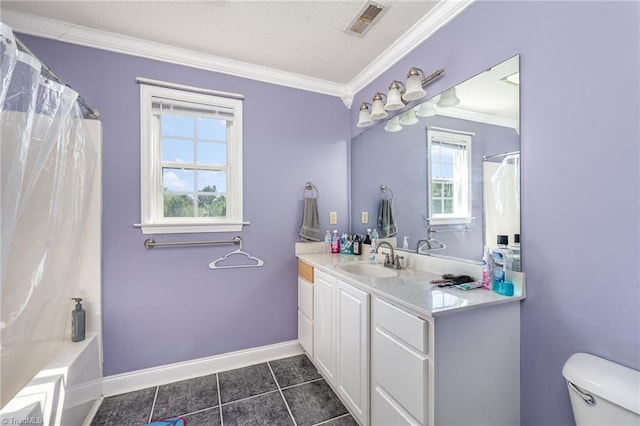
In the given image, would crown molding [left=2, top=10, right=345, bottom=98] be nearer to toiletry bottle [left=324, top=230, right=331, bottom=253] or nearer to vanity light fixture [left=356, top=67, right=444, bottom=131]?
vanity light fixture [left=356, top=67, right=444, bottom=131]

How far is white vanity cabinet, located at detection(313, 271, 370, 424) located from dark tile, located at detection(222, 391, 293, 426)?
0.35 meters

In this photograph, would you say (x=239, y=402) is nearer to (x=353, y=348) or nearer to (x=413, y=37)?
(x=353, y=348)

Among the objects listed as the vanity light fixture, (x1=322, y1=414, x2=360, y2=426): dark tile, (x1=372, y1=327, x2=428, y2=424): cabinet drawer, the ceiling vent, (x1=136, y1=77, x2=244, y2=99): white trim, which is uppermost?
the ceiling vent

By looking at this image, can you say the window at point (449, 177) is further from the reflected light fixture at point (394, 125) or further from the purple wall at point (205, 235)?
the purple wall at point (205, 235)

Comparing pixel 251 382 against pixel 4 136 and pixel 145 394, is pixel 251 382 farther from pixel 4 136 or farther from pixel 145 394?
pixel 4 136

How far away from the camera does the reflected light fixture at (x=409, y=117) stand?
185cm

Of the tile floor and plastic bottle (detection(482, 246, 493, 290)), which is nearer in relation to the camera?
plastic bottle (detection(482, 246, 493, 290))

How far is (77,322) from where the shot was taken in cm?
164

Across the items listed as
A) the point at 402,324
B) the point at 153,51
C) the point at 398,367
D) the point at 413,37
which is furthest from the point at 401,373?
the point at 153,51

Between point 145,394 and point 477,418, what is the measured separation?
6.74 feet

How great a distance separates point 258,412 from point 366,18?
8.45 ft

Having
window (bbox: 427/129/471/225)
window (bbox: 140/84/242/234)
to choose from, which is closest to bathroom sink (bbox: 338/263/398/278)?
window (bbox: 427/129/471/225)

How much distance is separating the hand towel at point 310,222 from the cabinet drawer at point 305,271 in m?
0.24

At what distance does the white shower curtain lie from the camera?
1111 mm
